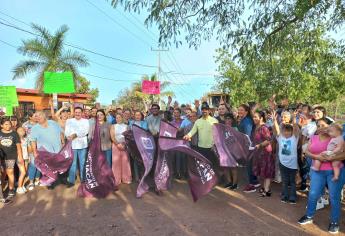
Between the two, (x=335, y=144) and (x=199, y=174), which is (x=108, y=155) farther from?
(x=335, y=144)

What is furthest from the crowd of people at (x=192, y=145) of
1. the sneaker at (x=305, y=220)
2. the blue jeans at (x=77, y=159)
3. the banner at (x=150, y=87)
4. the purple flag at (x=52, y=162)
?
the banner at (x=150, y=87)

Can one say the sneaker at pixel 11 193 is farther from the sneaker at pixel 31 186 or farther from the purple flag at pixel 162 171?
the purple flag at pixel 162 171

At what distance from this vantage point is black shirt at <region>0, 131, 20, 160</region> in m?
5.93

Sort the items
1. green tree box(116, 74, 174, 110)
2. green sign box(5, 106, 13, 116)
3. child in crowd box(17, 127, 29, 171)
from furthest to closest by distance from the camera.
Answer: green tree box(116, 74, 174, 110) < green sign box(5, 106, 13, 116) < child in crowd box(17, 127, 29, 171)

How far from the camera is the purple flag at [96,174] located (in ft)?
19.4

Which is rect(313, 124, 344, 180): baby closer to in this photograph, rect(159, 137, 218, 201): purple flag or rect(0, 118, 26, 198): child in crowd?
rect(159, 137, 218, 201): purple flag

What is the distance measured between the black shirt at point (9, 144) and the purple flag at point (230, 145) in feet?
13.2

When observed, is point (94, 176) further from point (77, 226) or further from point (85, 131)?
point (77, 226)

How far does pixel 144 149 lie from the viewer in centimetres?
596

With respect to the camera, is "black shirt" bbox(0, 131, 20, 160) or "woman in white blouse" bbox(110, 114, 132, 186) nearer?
"black shirt" bbox(0, 131, 20, 160)

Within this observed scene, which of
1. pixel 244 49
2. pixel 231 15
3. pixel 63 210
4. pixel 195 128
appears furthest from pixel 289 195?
pixel 63 210

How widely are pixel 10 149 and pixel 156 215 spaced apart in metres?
3.30

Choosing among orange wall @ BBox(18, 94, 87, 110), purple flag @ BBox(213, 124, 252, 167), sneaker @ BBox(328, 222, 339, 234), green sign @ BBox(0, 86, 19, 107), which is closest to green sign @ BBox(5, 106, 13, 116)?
green sign @ BBox(0, 86, 19, 107)

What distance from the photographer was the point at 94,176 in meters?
6.04
